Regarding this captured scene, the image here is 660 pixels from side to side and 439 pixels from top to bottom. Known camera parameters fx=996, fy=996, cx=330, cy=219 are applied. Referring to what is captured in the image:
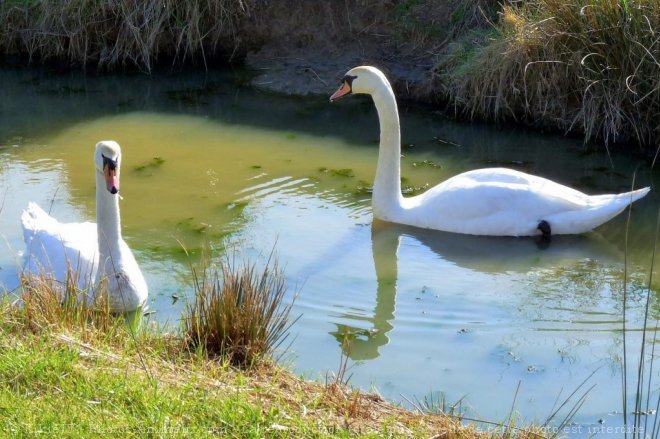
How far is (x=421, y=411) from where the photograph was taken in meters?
4.52

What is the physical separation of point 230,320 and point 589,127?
5.74 metres

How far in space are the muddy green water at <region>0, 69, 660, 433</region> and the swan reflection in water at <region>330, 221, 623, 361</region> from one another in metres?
0.02

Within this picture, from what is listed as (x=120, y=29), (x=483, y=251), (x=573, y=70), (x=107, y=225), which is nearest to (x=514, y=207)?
(x=483, y=251)

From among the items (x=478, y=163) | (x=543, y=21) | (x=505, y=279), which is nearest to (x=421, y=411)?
(x=505, y=279)

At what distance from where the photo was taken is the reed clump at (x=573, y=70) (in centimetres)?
924

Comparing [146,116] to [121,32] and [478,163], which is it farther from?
[478,163]

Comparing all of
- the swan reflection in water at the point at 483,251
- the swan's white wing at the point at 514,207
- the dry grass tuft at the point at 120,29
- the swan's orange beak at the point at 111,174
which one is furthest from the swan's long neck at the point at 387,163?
the dry grass tuft at the point at 120,29

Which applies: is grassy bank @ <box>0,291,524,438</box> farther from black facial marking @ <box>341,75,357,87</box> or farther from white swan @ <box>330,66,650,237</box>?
black facial marking @ <box>341,75,357,87</box>

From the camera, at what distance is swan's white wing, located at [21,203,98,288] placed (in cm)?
607

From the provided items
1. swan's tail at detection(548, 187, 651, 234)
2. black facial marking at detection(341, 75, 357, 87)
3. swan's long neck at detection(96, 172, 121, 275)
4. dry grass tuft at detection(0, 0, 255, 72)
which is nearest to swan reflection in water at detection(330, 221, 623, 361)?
swan's tail at detection(548, 187, 651, 234)

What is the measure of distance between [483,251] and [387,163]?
1121 millimetres

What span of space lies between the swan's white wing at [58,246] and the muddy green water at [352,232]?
36 cm

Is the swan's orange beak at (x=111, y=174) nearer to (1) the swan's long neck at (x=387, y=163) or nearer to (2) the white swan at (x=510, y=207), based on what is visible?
(1) the swan's long neck at (x=387, y=163)

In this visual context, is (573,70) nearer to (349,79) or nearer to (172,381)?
(349,79)
